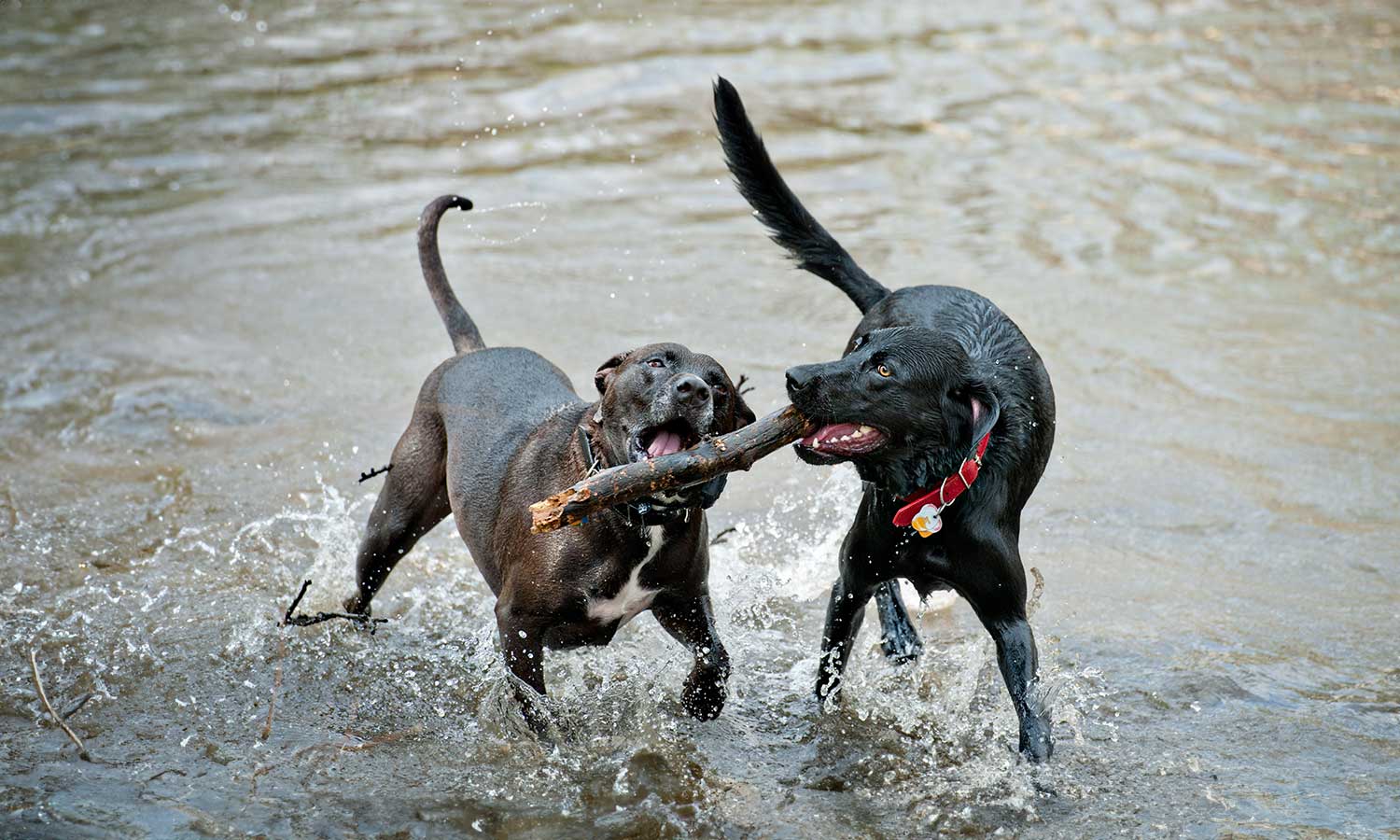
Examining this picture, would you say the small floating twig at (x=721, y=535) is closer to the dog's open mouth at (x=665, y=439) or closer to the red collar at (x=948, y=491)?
the dog's open mouth at (x=665, y=439)

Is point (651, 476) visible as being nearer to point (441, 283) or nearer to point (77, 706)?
point (441, 283)

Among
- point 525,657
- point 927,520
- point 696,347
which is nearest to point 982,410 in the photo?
point 927,520

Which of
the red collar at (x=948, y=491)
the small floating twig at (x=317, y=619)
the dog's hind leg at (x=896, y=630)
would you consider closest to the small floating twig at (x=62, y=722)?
the small floating twig at (x=317, y=619)

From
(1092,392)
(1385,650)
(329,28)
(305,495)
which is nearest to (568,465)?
(305,495)

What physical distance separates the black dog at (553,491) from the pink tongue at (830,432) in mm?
328

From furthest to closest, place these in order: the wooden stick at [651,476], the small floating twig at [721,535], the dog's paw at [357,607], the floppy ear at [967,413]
A: 1. the dog's paw at [357,607]
2. the small floating twig at [721,535]
3. the floppy ear at [967,413]
4. the wooden stick at [651,476]

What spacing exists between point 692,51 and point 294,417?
8.40 metres

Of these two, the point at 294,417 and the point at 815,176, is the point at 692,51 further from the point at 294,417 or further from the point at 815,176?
the point at 294,417

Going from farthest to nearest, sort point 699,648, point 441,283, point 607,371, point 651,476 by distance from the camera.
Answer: point 441,283 < point 699,648 < point 607,371 < point 651,476

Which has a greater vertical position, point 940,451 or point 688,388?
point 688,388

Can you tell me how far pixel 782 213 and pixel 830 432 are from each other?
1.53 m

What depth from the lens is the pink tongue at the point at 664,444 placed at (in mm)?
4578

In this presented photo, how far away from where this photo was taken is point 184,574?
20.5 ft

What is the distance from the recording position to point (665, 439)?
4.62 m
